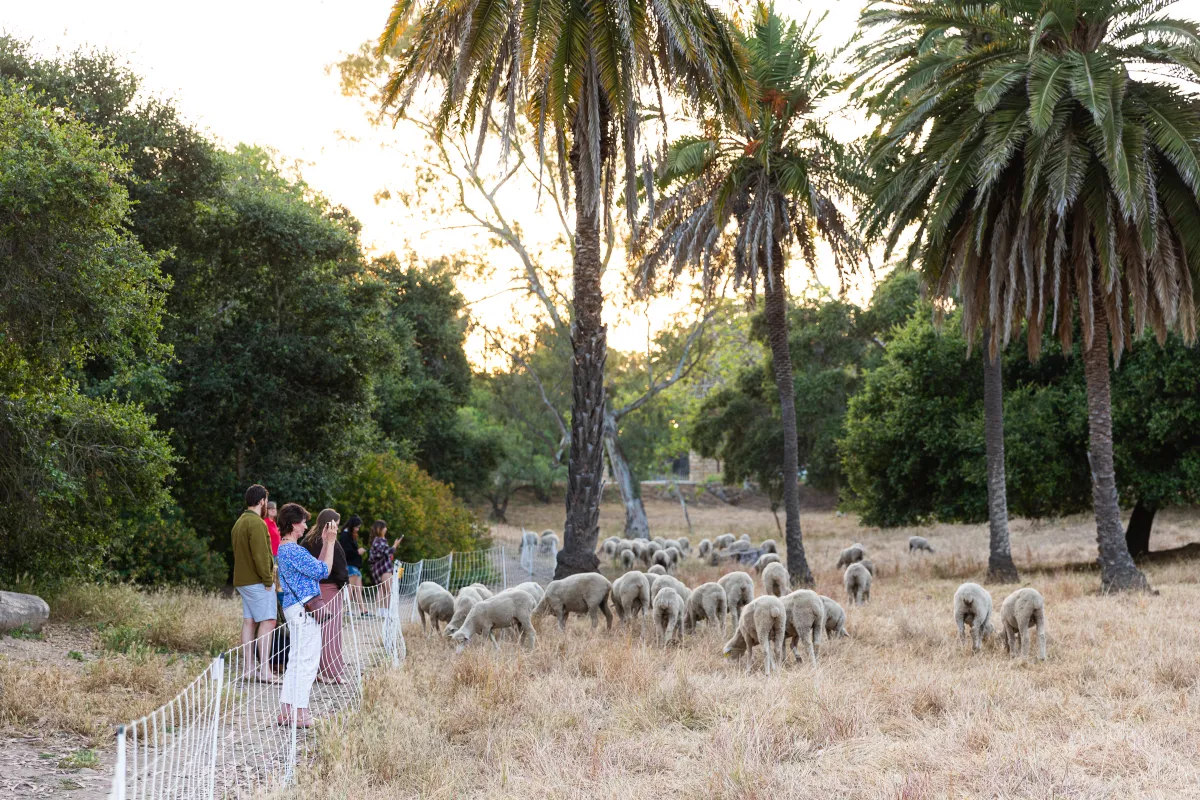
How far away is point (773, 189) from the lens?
20922 mm

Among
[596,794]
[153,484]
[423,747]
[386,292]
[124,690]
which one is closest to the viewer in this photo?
[596,794]

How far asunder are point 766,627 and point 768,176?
12.5 metres

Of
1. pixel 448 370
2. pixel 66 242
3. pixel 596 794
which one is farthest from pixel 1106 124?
pixel 448 370

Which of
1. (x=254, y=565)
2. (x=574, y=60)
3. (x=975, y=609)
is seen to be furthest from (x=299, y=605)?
(x=574, y=60)

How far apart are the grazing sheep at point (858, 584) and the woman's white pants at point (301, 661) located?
35.1 ft

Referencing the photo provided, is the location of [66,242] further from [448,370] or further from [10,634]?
[448,370]

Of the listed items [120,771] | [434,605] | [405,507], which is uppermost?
[405,507]

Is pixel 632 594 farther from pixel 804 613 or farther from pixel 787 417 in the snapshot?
pixel 787 417

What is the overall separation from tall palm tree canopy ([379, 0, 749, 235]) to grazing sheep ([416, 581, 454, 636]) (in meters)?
6.83

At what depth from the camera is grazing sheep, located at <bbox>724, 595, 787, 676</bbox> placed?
10773 millimetres

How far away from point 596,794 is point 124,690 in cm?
531

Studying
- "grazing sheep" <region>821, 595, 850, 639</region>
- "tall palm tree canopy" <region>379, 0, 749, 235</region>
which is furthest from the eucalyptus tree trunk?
"grazing sheep" <region>821, 595, 850, 639</region>

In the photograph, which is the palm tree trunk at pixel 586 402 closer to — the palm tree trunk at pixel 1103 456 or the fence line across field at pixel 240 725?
the fence line across field at pixel 240 725

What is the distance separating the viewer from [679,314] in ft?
125
